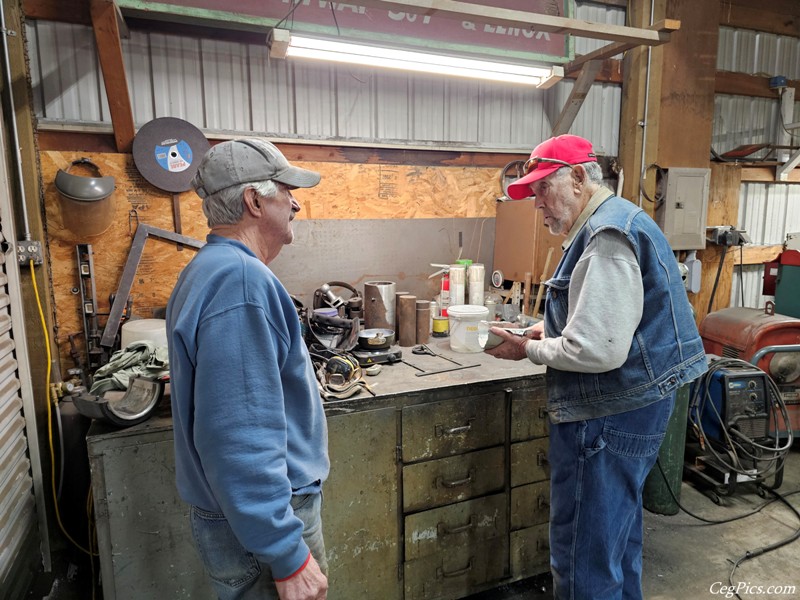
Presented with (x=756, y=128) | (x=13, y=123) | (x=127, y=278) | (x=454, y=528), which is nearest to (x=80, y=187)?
(x=13, y=123)

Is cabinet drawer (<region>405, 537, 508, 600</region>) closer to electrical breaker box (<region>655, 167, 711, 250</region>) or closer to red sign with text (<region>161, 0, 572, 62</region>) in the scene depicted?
red sign with text (<region>161, 0, 572, 62</region>)

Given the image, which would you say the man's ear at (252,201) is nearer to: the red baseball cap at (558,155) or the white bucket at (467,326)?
the red baseball cap at (558,155)

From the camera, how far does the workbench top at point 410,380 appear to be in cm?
149

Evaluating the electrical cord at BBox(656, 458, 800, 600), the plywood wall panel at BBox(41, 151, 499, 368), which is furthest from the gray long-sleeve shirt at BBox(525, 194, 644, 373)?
the plywood wall panel at BBox(41, 151, 499, 368)

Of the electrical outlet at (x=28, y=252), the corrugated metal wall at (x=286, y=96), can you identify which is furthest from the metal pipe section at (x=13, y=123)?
the corrugated metal wall at (x=286, y=96)

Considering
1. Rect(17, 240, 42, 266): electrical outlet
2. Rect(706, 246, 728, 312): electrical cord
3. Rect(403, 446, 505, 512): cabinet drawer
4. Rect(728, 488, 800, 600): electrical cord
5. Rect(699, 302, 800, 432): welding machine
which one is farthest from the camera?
Rect(706, 246, 728, 312): electrical cord

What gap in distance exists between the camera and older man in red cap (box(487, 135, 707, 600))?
132cm

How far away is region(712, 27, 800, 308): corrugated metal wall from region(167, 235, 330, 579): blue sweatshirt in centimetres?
372

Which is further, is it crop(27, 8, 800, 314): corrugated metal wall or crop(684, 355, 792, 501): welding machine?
crop(684, 355, 792, 501): welding machine

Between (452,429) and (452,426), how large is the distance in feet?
0.03

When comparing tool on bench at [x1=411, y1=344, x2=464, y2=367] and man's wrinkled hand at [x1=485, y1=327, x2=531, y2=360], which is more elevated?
man's wrinkled hand at [x1=485, y1=327, x2=531, y2=360]

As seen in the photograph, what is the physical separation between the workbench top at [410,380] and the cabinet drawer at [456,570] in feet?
2.02

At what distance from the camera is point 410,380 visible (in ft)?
5.96

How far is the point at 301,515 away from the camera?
3.46ft
